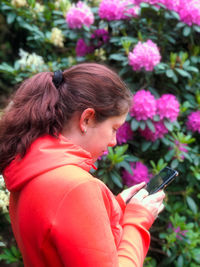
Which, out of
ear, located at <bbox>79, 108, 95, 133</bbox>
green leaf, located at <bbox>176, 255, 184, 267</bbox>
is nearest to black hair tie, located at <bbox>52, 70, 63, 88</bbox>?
ear, located at <bbox>79, 108, 95, 133</bbox>

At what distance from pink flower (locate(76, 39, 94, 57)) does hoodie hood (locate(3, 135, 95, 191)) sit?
187 centimetres

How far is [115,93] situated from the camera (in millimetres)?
1243

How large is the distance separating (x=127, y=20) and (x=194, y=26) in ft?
1.68

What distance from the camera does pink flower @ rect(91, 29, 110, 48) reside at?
279 centimetres

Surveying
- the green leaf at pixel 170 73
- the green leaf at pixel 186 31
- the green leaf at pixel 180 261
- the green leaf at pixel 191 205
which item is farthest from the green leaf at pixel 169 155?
the green leaf at pixel 186 31

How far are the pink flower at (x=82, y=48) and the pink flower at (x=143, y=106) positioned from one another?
78cm

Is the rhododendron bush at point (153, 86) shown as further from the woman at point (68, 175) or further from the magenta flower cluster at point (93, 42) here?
the woman at point (68, 175)

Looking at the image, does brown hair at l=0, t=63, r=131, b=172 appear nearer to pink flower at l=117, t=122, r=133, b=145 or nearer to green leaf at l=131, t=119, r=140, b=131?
green leaf at l=131, t=119, r=140, b=131

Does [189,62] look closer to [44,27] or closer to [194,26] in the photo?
[194,26]

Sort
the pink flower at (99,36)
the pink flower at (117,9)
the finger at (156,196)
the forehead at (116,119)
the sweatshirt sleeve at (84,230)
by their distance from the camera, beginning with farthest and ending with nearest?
the pink flower at (99,36), the pink flower at (117,9), the finger at (156,196), the forehead at (116,119), the sweatshirt sleeve at (84,230)

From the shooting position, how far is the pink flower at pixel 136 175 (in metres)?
2.41

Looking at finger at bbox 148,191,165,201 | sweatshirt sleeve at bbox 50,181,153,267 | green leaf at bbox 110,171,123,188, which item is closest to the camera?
sweatshirt sleeve at bbox 50,181,153,267

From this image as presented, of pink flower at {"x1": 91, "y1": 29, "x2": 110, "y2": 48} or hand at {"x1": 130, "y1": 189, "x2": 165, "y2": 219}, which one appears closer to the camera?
hand at {"x1": 130, "y1": 189, "x2": 165, "y2": 219}

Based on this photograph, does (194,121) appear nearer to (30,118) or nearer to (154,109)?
(154,109)
